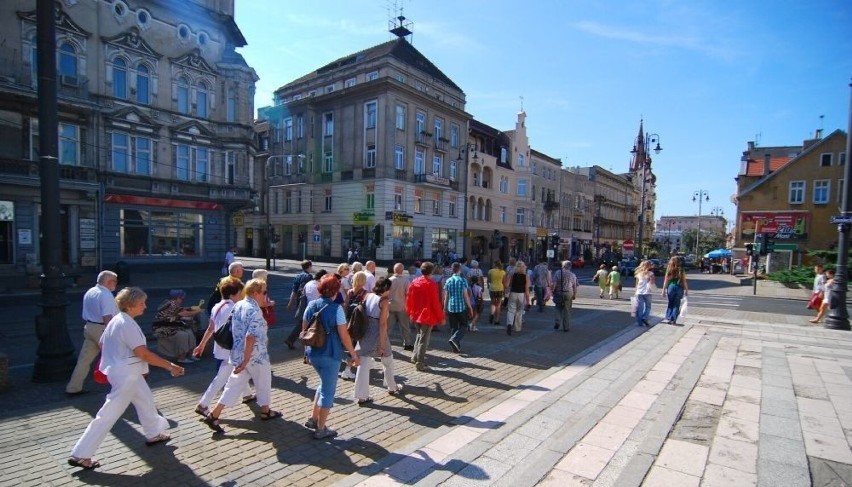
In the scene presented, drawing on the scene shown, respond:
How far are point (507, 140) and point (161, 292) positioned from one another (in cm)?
4053

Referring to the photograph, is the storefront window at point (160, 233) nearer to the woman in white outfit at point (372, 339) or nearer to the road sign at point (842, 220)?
the woman in white outfit at point (372, 339)

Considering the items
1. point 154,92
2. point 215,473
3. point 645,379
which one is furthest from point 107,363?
point 154,92

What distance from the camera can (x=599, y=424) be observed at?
5.23 metres

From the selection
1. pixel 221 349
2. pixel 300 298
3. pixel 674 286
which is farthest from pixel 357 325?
pixel 674 286

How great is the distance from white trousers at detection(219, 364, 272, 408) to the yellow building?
46.2 m

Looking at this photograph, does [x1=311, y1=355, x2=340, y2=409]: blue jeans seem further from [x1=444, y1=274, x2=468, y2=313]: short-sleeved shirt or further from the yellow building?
the yellow building

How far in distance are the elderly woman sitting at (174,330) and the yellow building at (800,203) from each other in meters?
46.3

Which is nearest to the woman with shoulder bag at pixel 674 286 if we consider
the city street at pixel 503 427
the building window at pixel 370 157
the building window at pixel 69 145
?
the city street at pixel 503 427

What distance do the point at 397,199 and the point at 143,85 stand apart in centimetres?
1875

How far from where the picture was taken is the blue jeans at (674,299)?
12203mm

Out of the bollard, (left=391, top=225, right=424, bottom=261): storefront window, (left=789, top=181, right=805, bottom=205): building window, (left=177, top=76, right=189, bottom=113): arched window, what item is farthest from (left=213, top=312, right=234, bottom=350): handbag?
(left=789, top=181, right=805, bottom=205): building window

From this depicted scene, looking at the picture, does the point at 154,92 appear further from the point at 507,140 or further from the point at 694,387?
the point at 507,140

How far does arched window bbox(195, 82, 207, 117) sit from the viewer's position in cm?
2606

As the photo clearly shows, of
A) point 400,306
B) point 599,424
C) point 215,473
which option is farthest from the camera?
point 400,306
